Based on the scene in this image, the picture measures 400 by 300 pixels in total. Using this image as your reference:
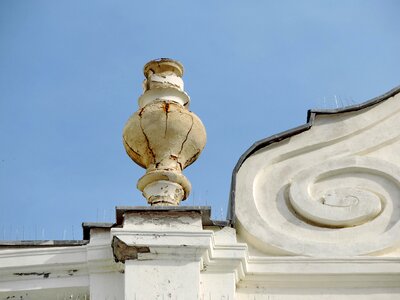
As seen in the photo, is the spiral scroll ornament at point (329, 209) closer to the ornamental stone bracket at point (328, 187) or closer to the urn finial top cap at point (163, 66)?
the ornamental stone bracket at point (328, 187)

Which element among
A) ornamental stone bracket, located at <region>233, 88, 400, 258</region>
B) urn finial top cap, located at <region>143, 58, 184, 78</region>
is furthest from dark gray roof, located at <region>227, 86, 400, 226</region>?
urn finial top cap, located at <region>143, 58, 184, 78</region>

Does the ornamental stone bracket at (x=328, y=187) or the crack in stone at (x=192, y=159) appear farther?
the crack in stone at (x=192, y=159)

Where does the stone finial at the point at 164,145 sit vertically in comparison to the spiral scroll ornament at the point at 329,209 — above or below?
above

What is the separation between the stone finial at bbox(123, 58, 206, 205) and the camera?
28.0 ft

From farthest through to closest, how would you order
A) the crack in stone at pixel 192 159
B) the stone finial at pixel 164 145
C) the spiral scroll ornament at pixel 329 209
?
the crack in stone at pixel 192 159
the stone finial at pixel 164 145
the spiral scroll ornament at pixel 329 209

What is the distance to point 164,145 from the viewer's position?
8.65 meters

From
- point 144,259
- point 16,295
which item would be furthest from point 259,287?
point 16,295

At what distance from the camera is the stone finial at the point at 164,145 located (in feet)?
28.0

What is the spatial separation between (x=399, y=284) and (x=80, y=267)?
7.70 ft

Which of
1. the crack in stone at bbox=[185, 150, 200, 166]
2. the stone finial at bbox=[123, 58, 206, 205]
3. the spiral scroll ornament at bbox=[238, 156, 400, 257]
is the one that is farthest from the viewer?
the crack in stone at bbox=[185, 150, 200, 166]

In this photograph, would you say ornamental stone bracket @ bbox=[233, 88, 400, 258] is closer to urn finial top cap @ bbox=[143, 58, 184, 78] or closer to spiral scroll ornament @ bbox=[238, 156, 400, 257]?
spiral scroll ornament @ bbox=[238, 156, 400, 257]

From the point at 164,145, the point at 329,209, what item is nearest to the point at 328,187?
the point at 329,209

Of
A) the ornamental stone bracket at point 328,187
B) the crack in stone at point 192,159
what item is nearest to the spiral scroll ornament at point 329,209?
the ornamental stone bracket at point 328,187

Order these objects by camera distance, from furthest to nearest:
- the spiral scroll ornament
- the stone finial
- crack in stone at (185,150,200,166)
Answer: crack in stone at (185,150,200,166) → the stone finial → the spiral scroll ornament
